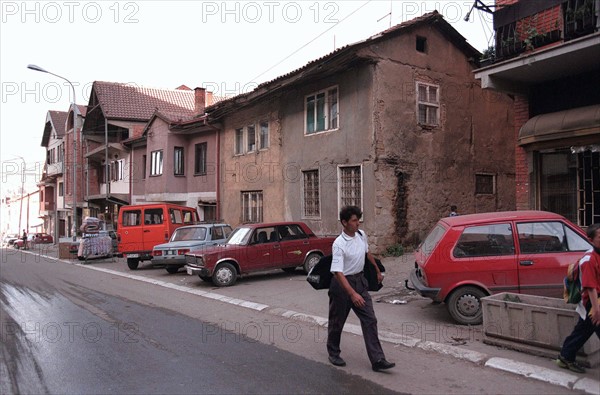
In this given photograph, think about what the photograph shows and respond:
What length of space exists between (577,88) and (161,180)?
2027cm

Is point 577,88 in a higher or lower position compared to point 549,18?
lower

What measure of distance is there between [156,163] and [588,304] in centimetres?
2409

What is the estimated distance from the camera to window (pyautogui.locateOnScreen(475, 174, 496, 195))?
1666 centimetres

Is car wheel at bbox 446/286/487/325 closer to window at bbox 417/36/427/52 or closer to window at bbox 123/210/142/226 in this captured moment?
window at bbox 417/36/427/52

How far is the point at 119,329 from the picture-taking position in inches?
296

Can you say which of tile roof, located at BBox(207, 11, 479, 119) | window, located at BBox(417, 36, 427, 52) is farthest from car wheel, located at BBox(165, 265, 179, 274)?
window, located at BBox(417, 36, 427, 52)

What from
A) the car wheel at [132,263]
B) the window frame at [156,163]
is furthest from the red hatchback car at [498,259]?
the window frame at [156,163]

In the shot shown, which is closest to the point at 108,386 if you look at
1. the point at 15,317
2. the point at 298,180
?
the point at 15,317

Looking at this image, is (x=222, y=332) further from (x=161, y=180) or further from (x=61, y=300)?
(x=161, y=180)

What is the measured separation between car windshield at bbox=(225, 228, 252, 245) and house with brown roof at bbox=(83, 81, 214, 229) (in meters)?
13.0

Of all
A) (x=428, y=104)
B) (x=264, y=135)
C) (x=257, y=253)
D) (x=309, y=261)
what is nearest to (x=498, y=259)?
(x=309, y=261)

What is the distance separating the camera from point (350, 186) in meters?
15.1

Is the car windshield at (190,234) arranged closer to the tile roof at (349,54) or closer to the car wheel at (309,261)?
the car wheel at (309,261)

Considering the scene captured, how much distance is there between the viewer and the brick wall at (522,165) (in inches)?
414
